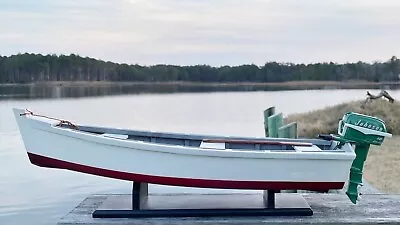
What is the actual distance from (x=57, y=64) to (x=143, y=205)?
62.3 metres

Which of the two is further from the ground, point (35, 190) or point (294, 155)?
point (294, 155)

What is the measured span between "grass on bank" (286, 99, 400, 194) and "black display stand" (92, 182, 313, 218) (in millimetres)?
3451

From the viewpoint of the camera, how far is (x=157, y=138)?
7547 millimetres

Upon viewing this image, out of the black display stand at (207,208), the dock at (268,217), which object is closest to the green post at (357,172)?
the dock at (268,217)

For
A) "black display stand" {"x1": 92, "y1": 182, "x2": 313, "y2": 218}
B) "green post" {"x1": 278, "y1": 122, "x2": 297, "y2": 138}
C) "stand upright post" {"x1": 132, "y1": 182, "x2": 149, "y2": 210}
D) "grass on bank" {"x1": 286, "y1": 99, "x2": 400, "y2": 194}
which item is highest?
"green post" {"x1": 278, "y1": 122, "x2": 297, "y2": 138}

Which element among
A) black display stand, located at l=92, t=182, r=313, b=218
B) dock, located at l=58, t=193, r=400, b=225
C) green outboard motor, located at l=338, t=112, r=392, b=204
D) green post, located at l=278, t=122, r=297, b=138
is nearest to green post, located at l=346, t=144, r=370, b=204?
green outboard motor, located at l=338, t=112, r=392, b=204

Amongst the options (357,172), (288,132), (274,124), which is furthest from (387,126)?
(357,172)

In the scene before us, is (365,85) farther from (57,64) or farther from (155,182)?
(155,182)

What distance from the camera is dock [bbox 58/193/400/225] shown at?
6500mm

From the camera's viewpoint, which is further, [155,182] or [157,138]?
[157,138]

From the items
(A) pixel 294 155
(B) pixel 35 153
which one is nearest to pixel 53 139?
(B) pixel 35 153

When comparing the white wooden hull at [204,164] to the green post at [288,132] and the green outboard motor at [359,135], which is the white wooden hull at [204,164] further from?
the green post at [288,132]

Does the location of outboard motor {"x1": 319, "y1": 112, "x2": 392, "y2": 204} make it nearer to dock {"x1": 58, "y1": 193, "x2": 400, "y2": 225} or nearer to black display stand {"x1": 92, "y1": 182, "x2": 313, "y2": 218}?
dock {"x1": 58, "y1": 193, "x2": 400, "y2": 225}

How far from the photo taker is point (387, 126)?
19.6m
